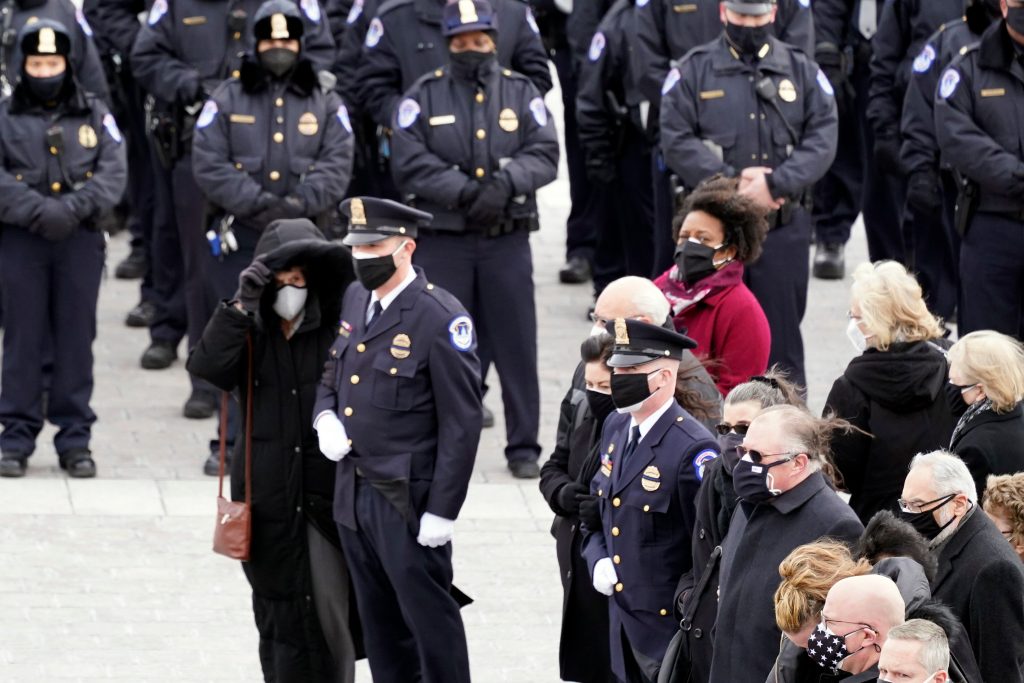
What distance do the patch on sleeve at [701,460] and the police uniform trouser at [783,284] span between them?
151 inches

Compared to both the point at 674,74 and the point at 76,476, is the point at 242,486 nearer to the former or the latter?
the point at 76,476

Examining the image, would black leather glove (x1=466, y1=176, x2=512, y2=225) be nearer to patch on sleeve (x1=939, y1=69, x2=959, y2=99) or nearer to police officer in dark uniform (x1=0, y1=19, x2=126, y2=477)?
police officer in dark uniform (x1=0, y1=19, x2=126, y2=477)

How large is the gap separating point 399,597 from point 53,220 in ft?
12.8

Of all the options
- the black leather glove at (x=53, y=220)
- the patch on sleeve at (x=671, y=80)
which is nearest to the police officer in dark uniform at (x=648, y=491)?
the patch on sleeve at (x=671, y=80)

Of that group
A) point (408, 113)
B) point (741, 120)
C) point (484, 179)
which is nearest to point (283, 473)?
point (484, 179)

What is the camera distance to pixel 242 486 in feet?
27.3

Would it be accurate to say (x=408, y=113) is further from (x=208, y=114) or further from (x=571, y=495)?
(x=571, y=495)

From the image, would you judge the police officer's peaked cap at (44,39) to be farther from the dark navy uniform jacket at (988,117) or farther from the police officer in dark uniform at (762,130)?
the dark navy uniform jacket at (988,117)

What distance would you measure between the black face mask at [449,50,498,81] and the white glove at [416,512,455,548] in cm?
379

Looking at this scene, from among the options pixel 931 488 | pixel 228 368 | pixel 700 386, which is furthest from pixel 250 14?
pixel 931 488

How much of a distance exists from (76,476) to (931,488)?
5.93 meters

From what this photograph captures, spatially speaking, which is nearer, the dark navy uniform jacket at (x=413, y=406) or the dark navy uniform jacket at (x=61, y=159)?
the dark navy uniform jacket at (x=413, y=406)

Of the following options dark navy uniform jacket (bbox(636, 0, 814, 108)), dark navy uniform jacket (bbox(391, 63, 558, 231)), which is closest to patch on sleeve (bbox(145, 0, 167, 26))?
dark navy uniform jacket (bbox(391, 63, 558, 231))

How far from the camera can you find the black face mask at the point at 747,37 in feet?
36.4
